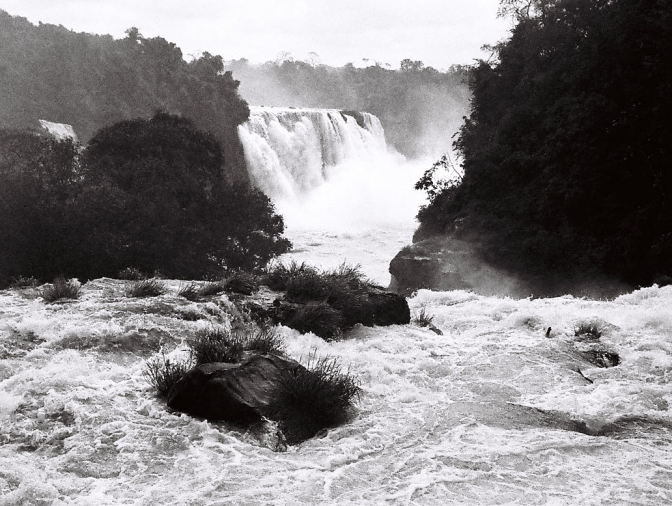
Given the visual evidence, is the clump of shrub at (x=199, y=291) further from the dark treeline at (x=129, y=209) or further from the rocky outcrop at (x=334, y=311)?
the dark treeline at (x=129, y=209)

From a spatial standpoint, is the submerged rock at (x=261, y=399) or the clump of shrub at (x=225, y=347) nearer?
the submerged rock at (x=261, y=399)

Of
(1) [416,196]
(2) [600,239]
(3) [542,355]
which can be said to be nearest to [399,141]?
(1) [416,196]

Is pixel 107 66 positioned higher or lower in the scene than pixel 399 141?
higher

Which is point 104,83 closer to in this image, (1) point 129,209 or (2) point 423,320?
(1) point 129,209

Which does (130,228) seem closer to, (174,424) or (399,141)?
(174,424)

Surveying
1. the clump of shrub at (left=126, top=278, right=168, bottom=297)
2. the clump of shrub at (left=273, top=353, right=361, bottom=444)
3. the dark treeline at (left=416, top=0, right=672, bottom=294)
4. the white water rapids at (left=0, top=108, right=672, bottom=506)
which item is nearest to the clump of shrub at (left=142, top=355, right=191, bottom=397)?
the white water rapids at (left=0, top=108, right=672, bottom=506)

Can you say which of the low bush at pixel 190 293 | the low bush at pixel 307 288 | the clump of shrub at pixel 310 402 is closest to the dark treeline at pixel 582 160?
the low bush at pixel 307 288

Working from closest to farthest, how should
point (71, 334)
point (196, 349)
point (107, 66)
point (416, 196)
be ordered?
point (196, 349), point (71, 334), point (107, 66), point (416, 196)

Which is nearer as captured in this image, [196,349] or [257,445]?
[257,445]
